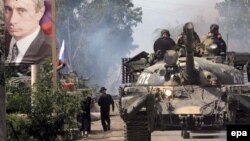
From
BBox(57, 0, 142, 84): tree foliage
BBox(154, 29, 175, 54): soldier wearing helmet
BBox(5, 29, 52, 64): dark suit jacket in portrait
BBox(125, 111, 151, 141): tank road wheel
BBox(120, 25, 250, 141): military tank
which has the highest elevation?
BBox(57, 0, 142, 84): tree foliage

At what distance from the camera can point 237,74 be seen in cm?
1441

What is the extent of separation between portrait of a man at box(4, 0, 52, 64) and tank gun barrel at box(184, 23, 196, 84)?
7.59 meters

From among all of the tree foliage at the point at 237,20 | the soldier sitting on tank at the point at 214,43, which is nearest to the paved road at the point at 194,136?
the soldier sitting on tank at the point at 214,43

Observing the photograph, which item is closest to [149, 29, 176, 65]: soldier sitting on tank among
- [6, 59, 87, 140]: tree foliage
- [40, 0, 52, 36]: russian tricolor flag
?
[6, 59, 87, 140]: tree foliage

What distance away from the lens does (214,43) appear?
1602 centimetres

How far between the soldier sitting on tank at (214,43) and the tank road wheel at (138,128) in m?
4.36

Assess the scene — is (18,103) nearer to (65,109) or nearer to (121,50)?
(65,109)

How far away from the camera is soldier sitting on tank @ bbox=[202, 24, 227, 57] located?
15.9 m

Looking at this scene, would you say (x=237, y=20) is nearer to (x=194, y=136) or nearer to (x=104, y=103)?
(x=104, y=103)

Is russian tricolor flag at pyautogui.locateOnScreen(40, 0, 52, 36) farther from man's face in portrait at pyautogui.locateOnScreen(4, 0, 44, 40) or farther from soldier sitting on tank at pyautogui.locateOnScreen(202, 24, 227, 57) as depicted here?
soldier sitting on tank at pyautogui.locateOnScreen(202, 24, 227, 57)

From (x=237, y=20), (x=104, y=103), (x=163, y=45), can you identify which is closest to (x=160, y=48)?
(x=163, y=45)

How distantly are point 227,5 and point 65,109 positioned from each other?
5724cm

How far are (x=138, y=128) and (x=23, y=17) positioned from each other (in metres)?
9.37

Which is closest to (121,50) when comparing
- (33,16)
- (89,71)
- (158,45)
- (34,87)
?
(89,71)
